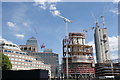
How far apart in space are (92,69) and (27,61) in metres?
75.3

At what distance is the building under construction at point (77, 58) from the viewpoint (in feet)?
536

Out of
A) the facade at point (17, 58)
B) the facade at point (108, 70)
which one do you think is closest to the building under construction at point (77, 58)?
the facade at point (108, 70)

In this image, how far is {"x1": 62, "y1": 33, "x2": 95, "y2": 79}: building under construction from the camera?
163250 millimetres

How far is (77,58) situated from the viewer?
168 metres

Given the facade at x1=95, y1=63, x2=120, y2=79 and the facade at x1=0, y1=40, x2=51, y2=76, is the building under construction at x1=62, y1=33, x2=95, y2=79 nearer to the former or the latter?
the facade at x1=95, y1=63, x2=120, y2=79

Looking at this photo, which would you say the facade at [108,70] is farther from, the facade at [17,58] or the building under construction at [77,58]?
the facade at [17,58]

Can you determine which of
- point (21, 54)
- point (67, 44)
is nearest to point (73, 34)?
point (67, 44)

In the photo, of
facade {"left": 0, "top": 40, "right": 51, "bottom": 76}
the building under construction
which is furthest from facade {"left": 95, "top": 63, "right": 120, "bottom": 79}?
facade {"left": 0, "top": 40, "right": 51, "bottom": 76}

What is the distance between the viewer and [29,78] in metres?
38.3

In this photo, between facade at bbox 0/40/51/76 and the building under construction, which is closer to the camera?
facade at bbox 0/40/51/76

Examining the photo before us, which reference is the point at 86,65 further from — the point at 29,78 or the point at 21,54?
the point at 29,78

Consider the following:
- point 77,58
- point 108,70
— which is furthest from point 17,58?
point 108,70

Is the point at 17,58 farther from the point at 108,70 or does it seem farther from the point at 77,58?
the point at 108,70

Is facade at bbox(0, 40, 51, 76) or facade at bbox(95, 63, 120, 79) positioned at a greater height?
facade at bbox(0, 40, 51, 76)
